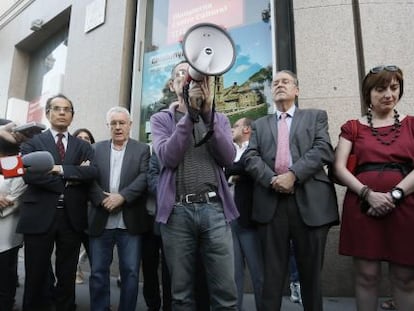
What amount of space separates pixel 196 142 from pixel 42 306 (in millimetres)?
2006

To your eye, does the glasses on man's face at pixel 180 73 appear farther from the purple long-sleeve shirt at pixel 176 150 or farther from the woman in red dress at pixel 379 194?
the woman in red dress at pixel 379 194

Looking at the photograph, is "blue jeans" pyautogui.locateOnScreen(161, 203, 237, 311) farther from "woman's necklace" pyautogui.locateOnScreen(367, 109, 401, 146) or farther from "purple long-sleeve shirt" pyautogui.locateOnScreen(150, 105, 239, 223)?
"woman's necklace" pyautogui.locateOnScreen(367, 109, 401, 146)

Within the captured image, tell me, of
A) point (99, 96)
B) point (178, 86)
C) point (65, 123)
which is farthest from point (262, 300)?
point (99, 96)

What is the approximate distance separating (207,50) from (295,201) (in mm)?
1222

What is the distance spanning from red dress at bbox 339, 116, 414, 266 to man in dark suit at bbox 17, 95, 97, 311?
6.78ft

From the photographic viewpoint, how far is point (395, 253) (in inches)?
86.5

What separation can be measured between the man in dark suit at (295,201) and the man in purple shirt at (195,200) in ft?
1.56

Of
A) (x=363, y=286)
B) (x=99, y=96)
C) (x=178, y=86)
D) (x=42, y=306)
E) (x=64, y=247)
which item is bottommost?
(x=42, y=306)

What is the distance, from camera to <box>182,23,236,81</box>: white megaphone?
174cm

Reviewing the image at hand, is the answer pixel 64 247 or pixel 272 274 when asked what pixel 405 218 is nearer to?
pixel 272 274

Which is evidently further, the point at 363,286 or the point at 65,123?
the point at 65,123

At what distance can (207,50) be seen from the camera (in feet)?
5.90

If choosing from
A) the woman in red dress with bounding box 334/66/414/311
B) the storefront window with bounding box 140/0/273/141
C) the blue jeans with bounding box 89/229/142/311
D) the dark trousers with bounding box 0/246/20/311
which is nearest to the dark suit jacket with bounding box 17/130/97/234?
the blue jeans with bounding box 89/229/142/311

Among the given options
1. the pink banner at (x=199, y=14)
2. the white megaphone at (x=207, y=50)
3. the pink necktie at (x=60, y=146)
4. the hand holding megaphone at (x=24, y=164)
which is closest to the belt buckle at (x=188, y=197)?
the white megaphone at (x=207, y=50)
